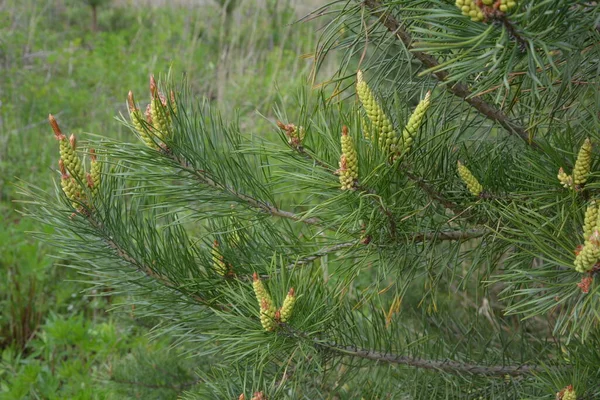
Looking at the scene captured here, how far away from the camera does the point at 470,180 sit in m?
1.13

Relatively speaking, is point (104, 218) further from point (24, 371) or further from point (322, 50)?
point (24, 371)

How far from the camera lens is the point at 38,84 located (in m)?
5.60

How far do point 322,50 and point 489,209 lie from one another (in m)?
0.38

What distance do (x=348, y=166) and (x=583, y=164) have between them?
0.33m

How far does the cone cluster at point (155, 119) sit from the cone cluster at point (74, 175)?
0.33 feet

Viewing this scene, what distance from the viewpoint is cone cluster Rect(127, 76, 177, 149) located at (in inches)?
44.5

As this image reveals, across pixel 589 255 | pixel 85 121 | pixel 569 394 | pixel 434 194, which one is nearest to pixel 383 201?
pixel 434 194

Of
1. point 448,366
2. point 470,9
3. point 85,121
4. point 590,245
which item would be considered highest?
point 470,9

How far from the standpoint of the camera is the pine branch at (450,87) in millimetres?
1109

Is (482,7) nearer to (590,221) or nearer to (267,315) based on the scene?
(590,221)

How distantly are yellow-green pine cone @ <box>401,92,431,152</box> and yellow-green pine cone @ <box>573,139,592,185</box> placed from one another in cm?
22

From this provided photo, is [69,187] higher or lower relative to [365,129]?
lower

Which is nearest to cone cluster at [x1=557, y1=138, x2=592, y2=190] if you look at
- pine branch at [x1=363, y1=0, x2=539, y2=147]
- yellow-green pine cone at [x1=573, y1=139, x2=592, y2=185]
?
yellow-green pine cone at [x1=573, y1=139, x2=592, y2=185]

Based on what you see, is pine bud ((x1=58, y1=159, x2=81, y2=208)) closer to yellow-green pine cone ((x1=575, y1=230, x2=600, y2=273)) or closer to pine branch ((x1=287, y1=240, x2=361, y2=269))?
pine branch ((x1=287, y1=240, x2=361, y2=269))
